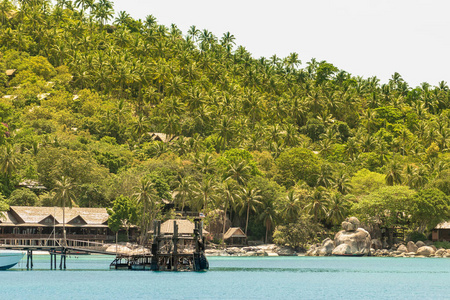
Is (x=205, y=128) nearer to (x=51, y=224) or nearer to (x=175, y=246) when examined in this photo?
(x=51, y=224)

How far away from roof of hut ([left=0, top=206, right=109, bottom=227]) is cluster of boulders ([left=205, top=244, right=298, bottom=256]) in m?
17.9

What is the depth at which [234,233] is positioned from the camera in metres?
107

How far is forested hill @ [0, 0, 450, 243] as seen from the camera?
104812mm

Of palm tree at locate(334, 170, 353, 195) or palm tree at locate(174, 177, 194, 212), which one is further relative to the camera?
palm tree at locate(334, 170, 353, 195)

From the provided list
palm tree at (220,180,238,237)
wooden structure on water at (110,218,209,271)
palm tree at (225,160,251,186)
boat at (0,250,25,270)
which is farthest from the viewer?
palm tree at (225,160,251,186)

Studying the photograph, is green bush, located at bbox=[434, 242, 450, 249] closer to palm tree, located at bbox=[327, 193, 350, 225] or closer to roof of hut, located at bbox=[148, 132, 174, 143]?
palm tree, located at bbox=[327, 193, 350, 225]

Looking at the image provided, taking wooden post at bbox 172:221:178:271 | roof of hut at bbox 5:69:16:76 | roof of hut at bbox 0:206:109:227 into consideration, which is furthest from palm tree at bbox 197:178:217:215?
roof of hut at bbox 5:69:16:76

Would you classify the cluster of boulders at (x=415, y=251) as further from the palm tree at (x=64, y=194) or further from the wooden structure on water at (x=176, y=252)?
the palm tree at (x=64, y=194)

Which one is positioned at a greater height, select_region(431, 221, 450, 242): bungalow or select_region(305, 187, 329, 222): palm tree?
select_region(305, 187, 329, 222): palm tree

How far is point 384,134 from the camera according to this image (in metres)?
148

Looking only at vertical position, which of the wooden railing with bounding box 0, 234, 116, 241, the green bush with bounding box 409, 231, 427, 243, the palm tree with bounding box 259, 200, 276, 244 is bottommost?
the green bush with bounding box 409, 231, 427, 243

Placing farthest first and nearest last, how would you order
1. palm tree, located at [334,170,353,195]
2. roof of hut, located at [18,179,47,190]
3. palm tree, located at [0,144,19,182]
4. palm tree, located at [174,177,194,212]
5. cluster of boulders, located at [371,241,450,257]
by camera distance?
palm tree, located at [334,170,353,195], roof of hut, located at [18,179,47,190], palm tree, located at [174,177,194,212], cluster of boulders, located at [371,241,450,257], palm tree, located at [0,144,19,182]

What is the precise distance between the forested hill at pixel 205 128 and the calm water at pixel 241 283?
25.2m

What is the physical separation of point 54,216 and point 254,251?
1253 inches
